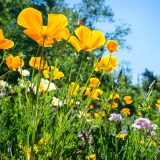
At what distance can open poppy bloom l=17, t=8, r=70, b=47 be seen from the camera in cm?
108

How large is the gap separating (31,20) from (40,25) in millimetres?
32

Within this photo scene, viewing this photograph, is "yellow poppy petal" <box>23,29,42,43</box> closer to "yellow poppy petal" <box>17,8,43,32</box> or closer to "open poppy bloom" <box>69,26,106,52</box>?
"yellow poppy petal" <box>17,8,43,32</box>

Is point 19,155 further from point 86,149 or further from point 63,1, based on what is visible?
point 63,1

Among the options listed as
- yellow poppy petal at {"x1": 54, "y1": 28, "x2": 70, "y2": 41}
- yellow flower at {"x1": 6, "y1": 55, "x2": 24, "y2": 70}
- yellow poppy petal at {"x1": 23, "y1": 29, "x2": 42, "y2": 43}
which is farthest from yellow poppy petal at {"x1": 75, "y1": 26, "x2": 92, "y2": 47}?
yellow flower at {"x1": 6, "y1": 55, "x2": 24, "y2": 70}

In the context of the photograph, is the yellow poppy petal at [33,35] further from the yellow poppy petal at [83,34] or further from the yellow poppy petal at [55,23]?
the yellow poppy petal at [83,34]

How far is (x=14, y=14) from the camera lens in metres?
29.1

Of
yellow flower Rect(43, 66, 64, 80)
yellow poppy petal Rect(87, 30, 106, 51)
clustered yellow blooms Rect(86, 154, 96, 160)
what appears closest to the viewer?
yellow flower Rect(43, 66, 64, 80)

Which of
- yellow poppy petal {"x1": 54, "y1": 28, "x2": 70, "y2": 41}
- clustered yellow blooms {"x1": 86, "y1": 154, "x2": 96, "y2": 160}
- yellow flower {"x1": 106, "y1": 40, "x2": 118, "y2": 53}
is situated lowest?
clustered yellow blooms {"x1": 86, "y1": 154, "x2": 96, "y2": 160}

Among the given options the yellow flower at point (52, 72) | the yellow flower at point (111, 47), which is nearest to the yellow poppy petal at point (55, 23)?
the yellow flower at point (52, 72)

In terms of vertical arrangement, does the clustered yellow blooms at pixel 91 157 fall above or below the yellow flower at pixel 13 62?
below

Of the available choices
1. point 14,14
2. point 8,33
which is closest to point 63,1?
point 14,14

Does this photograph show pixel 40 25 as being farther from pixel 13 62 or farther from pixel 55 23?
pixel 13 62

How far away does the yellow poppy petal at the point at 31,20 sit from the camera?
1.08 meters

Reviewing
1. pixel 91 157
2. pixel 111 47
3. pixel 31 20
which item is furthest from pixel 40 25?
pixel 91 157
